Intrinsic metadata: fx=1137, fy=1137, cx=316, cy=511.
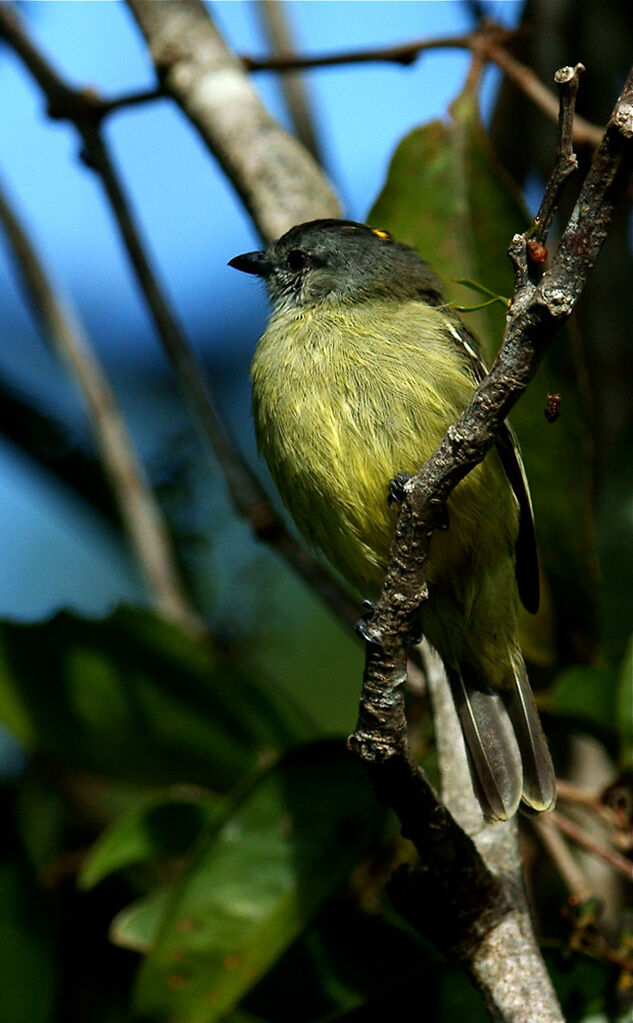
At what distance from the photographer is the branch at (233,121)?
10.8 feet

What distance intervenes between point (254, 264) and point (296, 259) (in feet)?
0.59

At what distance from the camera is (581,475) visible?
310 centimetres

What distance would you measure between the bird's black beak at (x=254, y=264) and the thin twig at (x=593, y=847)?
176 cm

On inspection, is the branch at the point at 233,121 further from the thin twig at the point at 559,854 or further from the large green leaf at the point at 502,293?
the thin twig at the point at 559,854

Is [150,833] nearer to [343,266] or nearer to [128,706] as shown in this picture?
[128,706]

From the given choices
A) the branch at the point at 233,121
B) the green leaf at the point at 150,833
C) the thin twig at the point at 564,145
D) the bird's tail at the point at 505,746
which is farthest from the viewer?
the branch at the point at 233,121

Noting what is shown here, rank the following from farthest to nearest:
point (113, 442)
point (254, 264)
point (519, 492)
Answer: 1. point (113, 442)
2. point (254, 264)
3. point (519, 492)

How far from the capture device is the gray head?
10.2 feet

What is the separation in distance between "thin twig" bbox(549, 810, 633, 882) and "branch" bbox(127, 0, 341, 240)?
1819 millimetres

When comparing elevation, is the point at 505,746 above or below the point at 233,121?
below

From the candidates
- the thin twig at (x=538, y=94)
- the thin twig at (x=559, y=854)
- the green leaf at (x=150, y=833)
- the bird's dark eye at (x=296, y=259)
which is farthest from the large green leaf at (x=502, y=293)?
the green leaf at (x=150, y=833)

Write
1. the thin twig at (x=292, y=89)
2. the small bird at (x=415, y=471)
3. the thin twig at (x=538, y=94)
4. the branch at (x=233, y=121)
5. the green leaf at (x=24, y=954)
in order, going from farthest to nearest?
the thin twig at (x=292, y=89), the branch at (x=233, y=121), the thin twig at (x=538, y=94), the green leaf at (x=24, y=954), the small bird at (x=415, y=471)

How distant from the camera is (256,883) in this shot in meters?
2.64

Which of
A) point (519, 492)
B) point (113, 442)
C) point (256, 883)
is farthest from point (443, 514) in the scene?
point (113, 442)
